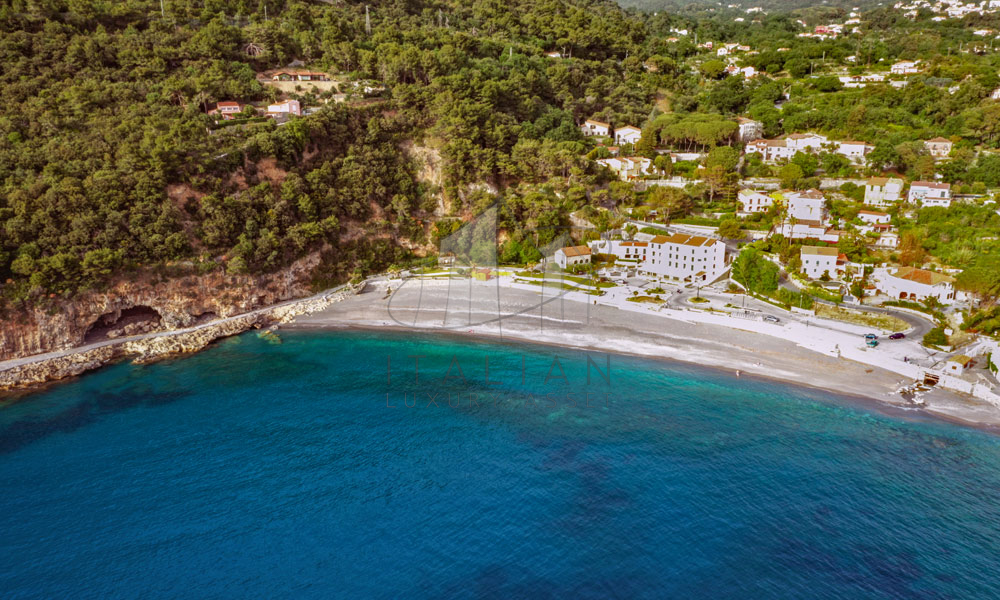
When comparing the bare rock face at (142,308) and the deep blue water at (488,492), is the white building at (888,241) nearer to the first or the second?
the deep blue water at (488,492)

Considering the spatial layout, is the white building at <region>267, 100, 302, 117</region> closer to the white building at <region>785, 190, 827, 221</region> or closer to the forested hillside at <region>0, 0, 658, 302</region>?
the forested hillside at <region>0, 0, 658, 302</region>

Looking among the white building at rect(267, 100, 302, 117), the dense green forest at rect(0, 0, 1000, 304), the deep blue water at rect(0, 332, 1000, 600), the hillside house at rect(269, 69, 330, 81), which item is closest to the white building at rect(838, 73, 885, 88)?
the dense green forest at rect(0, 0, 1000, 304)

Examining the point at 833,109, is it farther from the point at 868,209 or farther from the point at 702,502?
the point at 702,502

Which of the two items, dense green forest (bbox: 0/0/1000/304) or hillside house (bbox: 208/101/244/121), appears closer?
dense green forest (bbox: 0/0/1000/304)

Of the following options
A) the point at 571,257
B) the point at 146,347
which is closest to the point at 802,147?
the point at 571,257

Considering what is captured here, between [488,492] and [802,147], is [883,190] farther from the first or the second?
[488,492]
